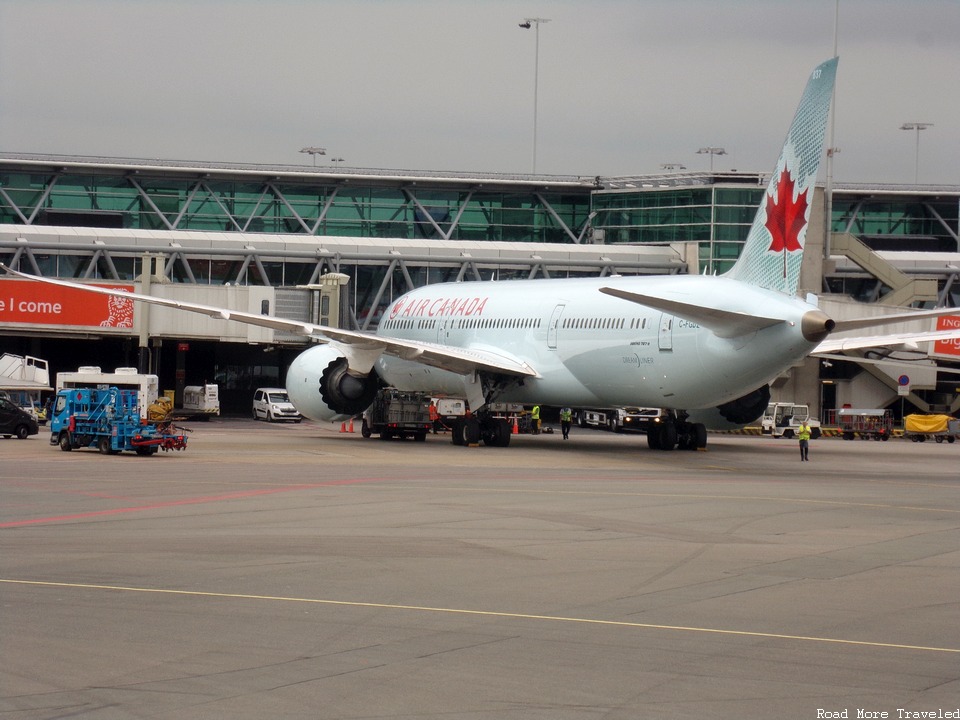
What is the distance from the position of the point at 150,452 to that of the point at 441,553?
18495mm

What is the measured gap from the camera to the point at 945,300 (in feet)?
232

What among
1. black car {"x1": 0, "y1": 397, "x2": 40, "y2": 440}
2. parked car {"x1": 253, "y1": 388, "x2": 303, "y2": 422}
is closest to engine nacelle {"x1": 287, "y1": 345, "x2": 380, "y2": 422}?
black car {"x1": 0, "y1": 397, "x2": 40, "y2": 440}

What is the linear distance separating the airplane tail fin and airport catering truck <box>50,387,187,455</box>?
50.8 ft

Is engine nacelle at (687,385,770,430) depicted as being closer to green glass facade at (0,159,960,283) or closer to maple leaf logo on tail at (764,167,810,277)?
maple leaf logo on tail at (764,167,810,277)

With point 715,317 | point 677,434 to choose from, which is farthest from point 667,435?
point 715,317

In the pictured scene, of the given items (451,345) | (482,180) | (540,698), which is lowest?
(540,698)

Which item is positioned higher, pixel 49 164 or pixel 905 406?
pixel 49 164

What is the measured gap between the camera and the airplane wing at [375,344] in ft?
118

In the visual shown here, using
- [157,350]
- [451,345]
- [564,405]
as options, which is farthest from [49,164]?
[564,405]

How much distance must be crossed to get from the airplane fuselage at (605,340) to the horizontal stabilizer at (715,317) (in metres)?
0.22

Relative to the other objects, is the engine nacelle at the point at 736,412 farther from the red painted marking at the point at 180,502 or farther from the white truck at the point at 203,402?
the white truck at the point at 203,402

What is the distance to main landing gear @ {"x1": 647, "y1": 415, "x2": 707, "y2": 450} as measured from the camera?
→ 3950 centimetres

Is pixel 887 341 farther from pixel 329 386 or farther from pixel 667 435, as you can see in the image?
pixel 329 386

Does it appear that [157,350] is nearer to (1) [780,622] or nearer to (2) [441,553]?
(2) [441,553]
